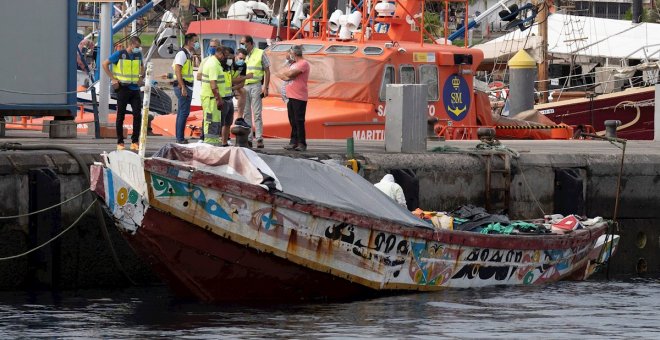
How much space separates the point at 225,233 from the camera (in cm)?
1530

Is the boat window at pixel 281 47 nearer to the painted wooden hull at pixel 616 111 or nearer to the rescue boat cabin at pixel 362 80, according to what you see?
the rescue boat cabin at pixel 362 80

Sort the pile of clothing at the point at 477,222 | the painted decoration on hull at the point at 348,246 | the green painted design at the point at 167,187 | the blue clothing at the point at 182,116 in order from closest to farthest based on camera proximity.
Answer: the green painted design at the point at 167,187, the painted decoration on hull at the point at 348,246, the pile of clothing at the point at 477,222, the blue clothing at the point at 182,116

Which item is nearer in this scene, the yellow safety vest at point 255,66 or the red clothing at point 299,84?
the red clothing at point 299,84

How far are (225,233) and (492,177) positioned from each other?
18.5 feet

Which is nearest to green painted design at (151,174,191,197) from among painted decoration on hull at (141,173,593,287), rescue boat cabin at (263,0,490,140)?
painted decoration on hull at (141,173,593,287)

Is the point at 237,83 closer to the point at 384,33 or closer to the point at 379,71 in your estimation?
the point at 379,71

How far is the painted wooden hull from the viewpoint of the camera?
119ft

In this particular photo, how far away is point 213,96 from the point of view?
19.7 metres

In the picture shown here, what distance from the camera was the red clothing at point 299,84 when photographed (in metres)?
19.7

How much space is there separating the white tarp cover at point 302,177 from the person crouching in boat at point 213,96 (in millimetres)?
3198

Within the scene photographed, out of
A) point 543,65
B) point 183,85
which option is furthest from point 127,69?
point 543,65

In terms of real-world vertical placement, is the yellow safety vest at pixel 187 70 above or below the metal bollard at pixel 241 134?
above

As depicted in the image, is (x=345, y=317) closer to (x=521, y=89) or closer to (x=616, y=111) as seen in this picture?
(x=521, y=89)

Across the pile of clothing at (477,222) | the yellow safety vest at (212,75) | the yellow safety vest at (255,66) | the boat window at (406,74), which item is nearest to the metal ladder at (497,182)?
the pile of clothing at (477,222)
